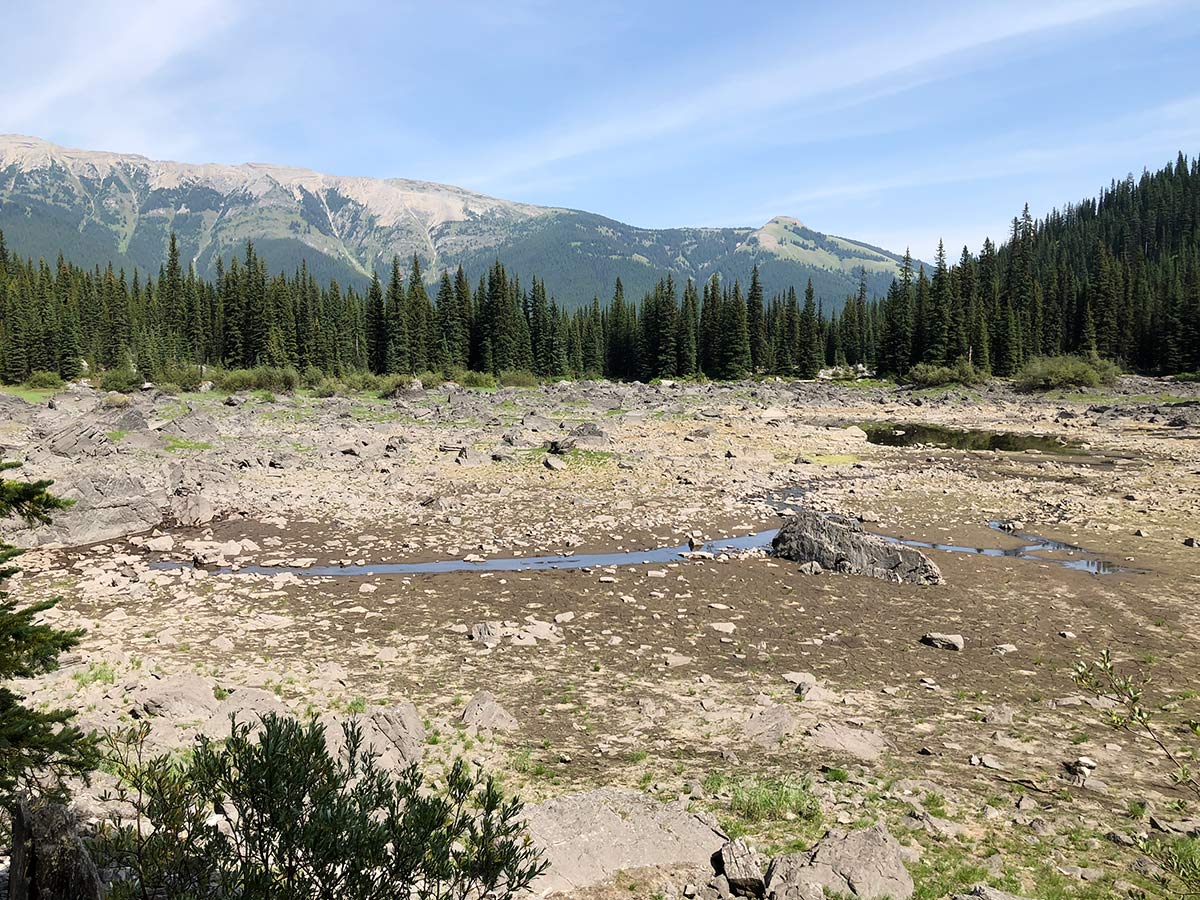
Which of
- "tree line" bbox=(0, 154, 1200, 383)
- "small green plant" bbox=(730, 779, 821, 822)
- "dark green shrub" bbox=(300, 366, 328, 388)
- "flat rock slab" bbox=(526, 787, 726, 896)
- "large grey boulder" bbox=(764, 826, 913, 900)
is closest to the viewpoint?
"large grey boulder" bbox=(764, 826, 913, 900)

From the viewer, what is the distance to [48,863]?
4945 mm

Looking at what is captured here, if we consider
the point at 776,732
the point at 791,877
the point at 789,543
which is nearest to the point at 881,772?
the point at 776,732

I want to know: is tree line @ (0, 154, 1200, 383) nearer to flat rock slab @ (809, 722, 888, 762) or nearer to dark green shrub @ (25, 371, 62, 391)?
dark green shrub @ (25, 371, 62, 391)

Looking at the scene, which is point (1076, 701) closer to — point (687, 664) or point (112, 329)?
point (687, 664)

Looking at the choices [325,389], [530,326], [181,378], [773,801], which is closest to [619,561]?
[773,801]

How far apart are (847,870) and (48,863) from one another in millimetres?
6909

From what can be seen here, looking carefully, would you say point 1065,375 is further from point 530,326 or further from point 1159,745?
point 1159,745

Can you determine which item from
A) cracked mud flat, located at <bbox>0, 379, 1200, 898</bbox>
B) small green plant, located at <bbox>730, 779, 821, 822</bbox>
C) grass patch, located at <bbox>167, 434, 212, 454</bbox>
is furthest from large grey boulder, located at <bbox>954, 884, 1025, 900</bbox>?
grass patch, located at <bbox>167, 434, 212, 454</bbox>

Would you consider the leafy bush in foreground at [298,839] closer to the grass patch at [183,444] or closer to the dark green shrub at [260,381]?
the grass patch at [183,444]

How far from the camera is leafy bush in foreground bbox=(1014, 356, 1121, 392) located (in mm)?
77750

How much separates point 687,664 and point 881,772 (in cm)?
459

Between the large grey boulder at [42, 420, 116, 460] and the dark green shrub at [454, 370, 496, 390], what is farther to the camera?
the dark green shrub at [454, 370, 496, 390]

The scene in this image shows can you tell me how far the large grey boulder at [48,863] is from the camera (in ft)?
15.2

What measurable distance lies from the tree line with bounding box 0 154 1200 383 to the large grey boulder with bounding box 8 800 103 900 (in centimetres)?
8568
